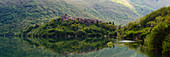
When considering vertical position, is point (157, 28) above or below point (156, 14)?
below

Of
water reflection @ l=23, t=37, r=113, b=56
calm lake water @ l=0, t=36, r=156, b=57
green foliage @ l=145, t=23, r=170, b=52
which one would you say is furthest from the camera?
water reflection @ l=23, t=37, r=113, b=56

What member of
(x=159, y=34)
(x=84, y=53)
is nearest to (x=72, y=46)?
(x=84, y=53)

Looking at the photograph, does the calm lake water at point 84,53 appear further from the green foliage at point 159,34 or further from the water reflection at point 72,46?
the green foliage at point 159,34

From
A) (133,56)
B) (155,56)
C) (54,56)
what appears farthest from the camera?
(54,56)

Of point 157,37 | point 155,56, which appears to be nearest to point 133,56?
point 155,56

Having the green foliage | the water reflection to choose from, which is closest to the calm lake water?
the water reflection

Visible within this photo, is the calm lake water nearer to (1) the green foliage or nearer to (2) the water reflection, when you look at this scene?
(2) the water reflection

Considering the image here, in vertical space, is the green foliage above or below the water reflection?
above

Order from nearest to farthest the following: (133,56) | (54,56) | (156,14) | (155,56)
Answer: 1. (155,56)
2. (133,56)
3. (54,56)
4. (156,14)

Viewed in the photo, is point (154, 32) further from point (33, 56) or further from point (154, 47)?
point (33, 56)

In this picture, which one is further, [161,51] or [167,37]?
[161,51]

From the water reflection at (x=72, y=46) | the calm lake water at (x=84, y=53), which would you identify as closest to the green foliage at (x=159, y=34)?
the calm lake water at (x=84, y=53)
